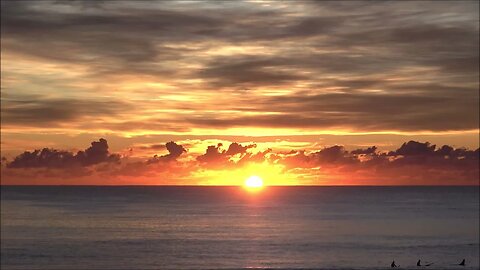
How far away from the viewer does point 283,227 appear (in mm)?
173500

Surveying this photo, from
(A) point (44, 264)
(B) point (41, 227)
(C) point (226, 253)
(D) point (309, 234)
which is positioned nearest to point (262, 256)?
(C) point (226, 253)

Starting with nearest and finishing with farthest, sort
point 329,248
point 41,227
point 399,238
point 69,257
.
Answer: point 69,257 < point 329,248 < point 399,238 < point 41,227

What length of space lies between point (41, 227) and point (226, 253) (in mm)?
69375

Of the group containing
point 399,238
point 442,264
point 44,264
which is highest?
point 399,238

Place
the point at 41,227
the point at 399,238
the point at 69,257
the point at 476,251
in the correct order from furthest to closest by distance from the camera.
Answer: the point at 41,227
the point at 399,238
the point at 476,251
the point at 69,257

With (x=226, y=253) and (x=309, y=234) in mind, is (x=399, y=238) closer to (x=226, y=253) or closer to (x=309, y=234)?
(x=309, y=234)

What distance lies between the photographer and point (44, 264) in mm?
99000

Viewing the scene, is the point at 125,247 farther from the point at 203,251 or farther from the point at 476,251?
the point at 476,251

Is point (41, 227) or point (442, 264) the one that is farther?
point (41, 227)

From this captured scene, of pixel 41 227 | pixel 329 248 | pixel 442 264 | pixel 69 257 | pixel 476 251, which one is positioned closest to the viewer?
pixel 442 264

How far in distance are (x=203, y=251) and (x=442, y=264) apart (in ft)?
132

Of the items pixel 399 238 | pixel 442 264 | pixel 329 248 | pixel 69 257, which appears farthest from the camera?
pixel 399 238

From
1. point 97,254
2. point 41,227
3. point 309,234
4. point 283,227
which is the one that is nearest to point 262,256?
point 97,254

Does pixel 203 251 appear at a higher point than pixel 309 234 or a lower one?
lower
